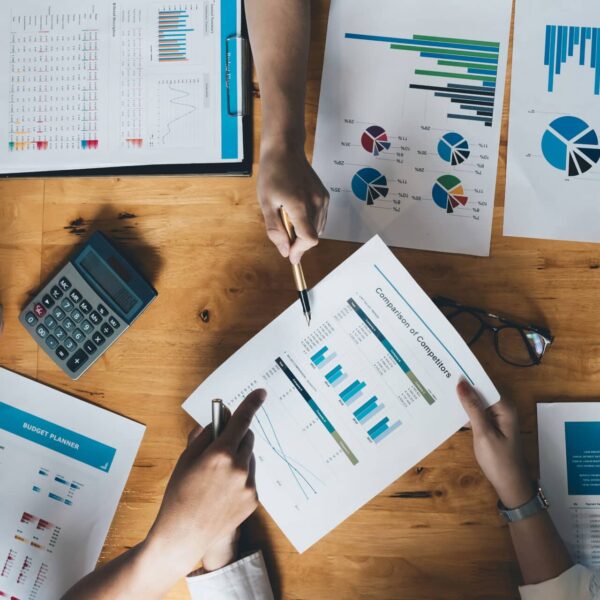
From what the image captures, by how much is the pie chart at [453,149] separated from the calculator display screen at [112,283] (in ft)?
1.53

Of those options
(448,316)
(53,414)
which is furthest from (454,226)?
(53,414)

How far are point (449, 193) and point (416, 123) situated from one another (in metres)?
0.11

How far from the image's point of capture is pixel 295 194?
→ 73cm

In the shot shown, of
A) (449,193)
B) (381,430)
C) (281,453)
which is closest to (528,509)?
Answer: (381,430)

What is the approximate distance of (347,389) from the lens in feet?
2.59

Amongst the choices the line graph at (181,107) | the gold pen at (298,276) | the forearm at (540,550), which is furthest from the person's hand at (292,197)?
the forearm at (540,550)

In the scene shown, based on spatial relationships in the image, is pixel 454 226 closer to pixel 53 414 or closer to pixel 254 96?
pixel 254 96

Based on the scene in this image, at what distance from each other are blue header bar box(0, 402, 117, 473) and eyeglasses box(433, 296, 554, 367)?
1.67 ft

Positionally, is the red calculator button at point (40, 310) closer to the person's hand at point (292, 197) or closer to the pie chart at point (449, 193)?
the person's hand at point (292, 197)

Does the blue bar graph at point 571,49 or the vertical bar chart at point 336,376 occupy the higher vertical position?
the blue bar graph at point 571,49

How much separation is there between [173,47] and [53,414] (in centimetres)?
54

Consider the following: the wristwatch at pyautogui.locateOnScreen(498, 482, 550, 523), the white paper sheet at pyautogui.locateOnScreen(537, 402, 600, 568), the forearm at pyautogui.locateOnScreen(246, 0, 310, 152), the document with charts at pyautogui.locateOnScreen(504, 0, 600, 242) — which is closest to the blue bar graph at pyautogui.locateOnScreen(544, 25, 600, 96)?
the document with charts at pyautogui.locateOnScreen(504, 0, 600, 242)

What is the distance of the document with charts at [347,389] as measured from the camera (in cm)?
77

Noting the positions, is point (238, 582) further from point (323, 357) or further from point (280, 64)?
point (280, 64)
